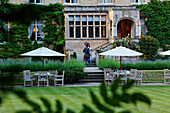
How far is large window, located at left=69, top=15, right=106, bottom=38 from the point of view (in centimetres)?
2344

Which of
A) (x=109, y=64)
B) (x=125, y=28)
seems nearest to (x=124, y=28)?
(x=125, y=28)

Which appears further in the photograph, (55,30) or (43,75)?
(55,30)

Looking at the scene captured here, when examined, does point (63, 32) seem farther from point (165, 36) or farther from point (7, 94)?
point (7, 94)

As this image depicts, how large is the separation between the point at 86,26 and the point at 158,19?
6.61 m

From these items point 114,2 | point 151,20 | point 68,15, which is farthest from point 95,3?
point 151,20

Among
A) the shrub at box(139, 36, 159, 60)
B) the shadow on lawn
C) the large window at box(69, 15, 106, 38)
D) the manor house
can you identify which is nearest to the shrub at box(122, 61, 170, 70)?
the shrub at box(139, 36, 159, 60)

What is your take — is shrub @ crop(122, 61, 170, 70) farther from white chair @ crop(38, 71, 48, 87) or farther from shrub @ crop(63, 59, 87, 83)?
white chair @ crop(38, 71, 48, 87)

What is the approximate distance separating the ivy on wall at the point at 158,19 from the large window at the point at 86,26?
4205mm

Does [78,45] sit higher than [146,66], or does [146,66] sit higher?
[78,45]

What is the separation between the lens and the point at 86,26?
23500 mm

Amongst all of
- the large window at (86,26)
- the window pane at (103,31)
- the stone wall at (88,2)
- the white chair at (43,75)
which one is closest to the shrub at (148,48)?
the window pane at (103,31)

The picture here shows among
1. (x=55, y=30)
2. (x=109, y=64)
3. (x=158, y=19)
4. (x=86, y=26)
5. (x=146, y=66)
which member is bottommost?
(x=146, y=66)

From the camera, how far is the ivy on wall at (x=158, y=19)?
2473 centimetres

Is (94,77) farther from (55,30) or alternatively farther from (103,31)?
(55,30)
